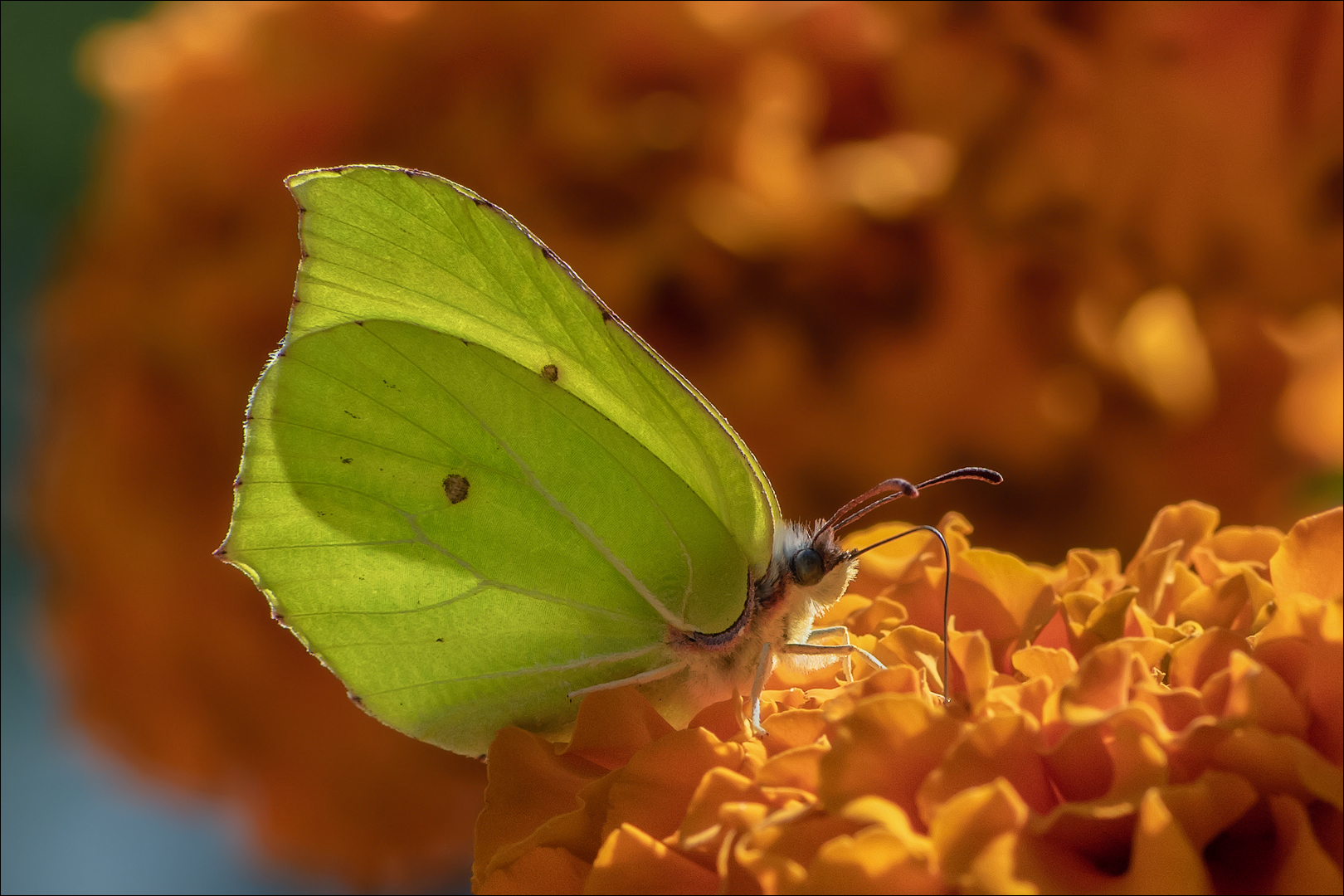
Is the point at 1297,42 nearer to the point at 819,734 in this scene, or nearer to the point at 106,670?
the point at 819,734

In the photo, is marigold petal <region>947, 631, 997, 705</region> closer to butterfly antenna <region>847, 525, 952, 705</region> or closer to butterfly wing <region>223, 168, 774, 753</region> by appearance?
butterfly antenna <region>847, 525, 952, 705</region>

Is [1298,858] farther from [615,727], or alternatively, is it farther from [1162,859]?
[615,727]

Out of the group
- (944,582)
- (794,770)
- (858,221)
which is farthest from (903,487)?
(858,221)

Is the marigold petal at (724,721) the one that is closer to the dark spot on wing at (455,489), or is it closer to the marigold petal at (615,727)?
the marigold petal at (615,727)

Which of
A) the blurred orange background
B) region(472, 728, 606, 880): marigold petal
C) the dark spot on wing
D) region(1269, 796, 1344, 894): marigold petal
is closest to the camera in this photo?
region(1269, 796, 1344, 894): marigold petal

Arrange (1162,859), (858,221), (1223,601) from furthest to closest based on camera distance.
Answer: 1. (858,221)
2. (1223,601)
3. (1162,859)

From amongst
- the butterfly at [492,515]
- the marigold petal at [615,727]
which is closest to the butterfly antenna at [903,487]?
the butterfly at [492,515]

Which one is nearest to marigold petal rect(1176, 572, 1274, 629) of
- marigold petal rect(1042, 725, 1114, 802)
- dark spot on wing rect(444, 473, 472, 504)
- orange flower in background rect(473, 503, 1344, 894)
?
orange flower in background rect(473, 503, 1344, 894)
